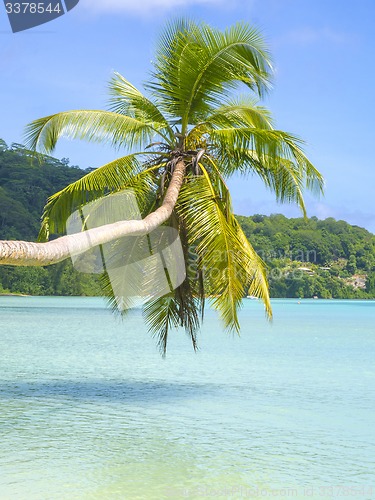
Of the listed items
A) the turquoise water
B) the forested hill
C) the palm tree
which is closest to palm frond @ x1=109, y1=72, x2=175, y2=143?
the palm tree

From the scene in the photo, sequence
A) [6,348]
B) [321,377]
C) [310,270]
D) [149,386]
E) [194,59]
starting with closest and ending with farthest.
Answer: [194,59], [149,386], [321,377], [6,348], [310,270]

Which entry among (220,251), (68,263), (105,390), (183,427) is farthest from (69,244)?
(68,263)

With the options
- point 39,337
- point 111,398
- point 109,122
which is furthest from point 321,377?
point 39,337

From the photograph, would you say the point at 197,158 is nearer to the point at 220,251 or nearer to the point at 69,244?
the point at 220,251

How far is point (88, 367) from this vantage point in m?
15.8

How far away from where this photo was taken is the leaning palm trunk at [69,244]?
5.70 meters

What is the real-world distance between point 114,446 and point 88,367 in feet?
25.7

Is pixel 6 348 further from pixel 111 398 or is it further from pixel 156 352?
pixel 111 398

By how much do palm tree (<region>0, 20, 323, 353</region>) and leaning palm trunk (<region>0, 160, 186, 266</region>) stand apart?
0.57 m

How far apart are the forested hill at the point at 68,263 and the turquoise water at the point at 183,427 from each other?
37091mm

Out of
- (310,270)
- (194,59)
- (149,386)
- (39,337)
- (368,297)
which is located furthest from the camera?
(368,297)

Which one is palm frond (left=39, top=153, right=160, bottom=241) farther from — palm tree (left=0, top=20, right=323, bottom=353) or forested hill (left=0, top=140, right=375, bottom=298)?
forested hill (left=0, top=140, right=375, bottom=298)

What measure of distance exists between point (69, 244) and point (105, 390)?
5.93m

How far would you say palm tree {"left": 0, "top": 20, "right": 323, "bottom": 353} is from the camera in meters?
9.43
